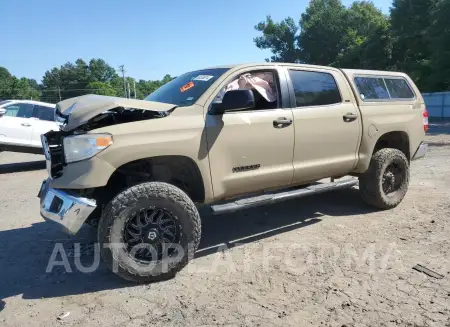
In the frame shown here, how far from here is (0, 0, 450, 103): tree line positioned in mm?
28953

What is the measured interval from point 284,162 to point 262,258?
1.09 m

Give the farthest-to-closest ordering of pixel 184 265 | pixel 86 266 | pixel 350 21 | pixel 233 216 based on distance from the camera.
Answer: pixel 350 21
pixel 233 216
pixel 86 266
pixel 184 265

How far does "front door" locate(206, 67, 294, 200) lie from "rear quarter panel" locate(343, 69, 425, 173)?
1332mm

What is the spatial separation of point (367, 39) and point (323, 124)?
122ft

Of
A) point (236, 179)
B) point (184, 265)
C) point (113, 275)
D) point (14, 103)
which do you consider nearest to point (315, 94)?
point (236, 179)

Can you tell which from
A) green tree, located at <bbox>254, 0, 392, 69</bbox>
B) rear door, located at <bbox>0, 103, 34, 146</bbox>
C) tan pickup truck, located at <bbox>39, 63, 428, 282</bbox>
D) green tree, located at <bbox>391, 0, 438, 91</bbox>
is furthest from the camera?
green tree, located at <bbox>254, 0, 392, 69</bbox>

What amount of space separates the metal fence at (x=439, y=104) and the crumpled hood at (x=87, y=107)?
27629 millimetres

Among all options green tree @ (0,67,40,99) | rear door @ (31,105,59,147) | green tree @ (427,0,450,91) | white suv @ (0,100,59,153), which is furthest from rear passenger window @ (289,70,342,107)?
green tree @ (0,67,40,99)

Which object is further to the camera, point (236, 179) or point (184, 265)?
point (236, 179)

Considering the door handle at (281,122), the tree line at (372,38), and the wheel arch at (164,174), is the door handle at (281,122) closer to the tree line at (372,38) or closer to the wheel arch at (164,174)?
the wheel arch at (164,174)

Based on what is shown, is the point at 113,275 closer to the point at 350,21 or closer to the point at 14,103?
the point at 14,103

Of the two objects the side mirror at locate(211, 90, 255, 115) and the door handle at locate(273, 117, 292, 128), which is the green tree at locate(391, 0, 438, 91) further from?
the side mirror at locate(211, 90, 255, 115)

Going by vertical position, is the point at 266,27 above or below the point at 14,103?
above

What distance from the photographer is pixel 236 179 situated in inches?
162
